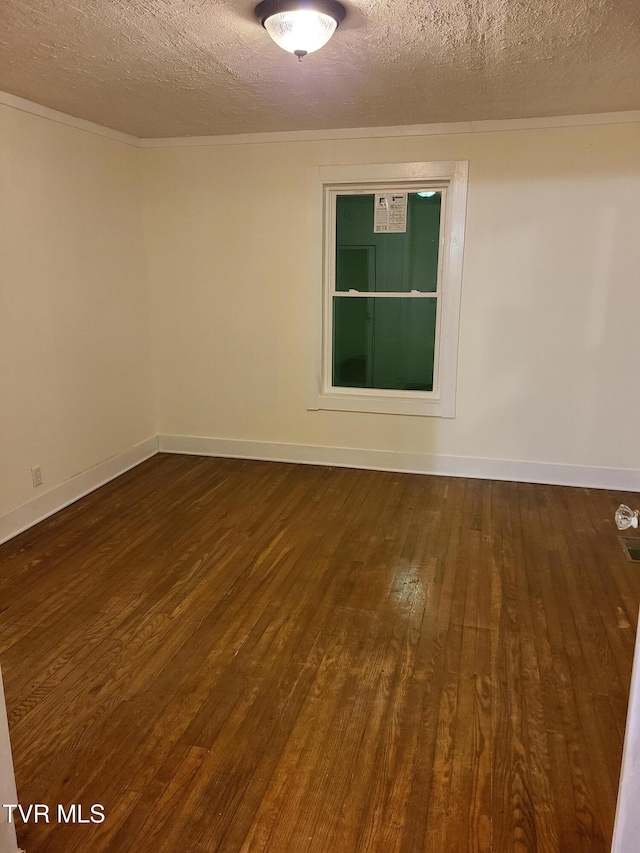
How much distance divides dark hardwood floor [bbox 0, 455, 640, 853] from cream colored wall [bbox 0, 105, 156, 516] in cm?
47

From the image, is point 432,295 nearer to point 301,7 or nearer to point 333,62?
point 333,62

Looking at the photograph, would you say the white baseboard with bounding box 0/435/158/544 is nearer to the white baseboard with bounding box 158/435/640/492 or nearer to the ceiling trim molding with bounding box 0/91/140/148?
the white baseboard with bounding box 158/435/640/492

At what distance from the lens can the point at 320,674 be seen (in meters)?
2.30

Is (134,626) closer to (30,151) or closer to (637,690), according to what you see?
(637,690)

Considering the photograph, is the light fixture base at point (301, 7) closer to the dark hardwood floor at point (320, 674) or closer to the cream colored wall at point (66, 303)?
the cream colored wall at point (66, 303)

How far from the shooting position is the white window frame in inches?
160

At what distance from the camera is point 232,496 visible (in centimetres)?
405

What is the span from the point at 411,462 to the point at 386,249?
1.52m

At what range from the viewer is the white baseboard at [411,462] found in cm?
416

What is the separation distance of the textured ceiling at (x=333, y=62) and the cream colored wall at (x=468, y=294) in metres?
0.34

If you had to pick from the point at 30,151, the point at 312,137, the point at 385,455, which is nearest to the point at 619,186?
the point at 312,137

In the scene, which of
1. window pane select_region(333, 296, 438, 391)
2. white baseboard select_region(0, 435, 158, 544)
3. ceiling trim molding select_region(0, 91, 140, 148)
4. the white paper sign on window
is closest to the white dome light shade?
ceiling trim molding select_region(0, 91, 140, 148)

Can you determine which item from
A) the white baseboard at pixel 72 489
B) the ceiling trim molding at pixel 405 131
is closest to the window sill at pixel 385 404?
the white baseboard at pixel 72 489

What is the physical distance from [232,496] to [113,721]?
6.77ft
